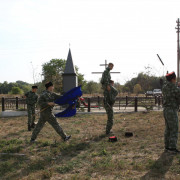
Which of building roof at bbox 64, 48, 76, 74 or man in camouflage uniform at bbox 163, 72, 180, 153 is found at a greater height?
building roof at bbox 64, 48, 76, 74

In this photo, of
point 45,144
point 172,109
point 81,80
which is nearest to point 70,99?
point 45,144

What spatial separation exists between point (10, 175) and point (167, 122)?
3.63m

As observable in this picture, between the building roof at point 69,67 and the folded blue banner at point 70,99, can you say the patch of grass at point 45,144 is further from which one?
the building roof at point 69,67

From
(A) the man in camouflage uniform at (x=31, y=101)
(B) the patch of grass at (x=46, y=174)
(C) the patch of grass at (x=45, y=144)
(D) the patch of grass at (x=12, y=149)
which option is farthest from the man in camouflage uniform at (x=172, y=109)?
(A) the man in camouflage uniform at (x=31, y=101)

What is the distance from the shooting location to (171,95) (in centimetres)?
507

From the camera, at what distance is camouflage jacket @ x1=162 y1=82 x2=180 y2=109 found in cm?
503

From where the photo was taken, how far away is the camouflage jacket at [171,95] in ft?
16.5

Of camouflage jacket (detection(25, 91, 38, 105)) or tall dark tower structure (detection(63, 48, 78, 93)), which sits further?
tall dark tower structure (detection(63, 48, 78, 93))

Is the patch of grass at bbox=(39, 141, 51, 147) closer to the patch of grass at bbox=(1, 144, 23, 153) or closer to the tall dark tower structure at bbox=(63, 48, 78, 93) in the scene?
the patch of grass at bbox=(1, 144, 23, 153)

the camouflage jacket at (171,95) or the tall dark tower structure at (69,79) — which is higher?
the tall dark tower structure at (69,79)

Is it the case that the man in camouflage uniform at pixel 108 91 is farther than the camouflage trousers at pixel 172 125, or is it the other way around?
the man in camouflage uniform at pixel 108 91

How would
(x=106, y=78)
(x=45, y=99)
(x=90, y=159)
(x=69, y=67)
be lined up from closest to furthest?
(x=90, y=159) < (x=45, y=99) < (x=106, y=78) < (x=69, y=67)

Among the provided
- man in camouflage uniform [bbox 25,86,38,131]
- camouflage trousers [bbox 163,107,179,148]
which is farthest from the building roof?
camouflage trousers [bbox 163,107,179,148]

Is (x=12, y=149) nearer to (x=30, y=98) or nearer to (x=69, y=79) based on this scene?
(x=30, y=98)
